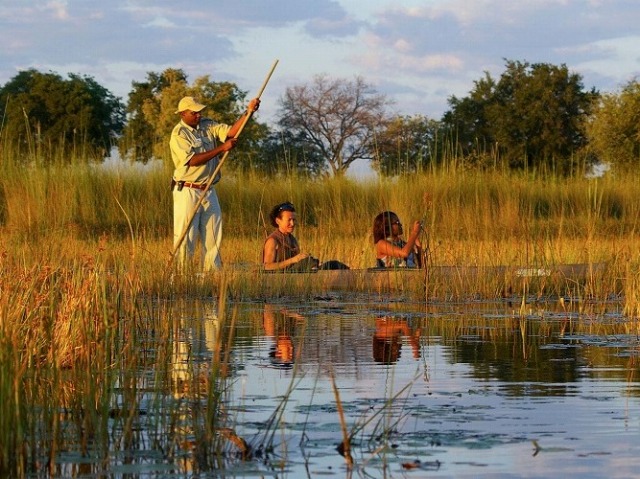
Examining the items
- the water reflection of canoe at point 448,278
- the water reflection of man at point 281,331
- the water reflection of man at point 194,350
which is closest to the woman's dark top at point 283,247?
the water reflection of canoe at point 448,278

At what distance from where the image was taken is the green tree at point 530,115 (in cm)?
5394

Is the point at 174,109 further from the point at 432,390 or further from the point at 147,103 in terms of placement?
the point at 432,390

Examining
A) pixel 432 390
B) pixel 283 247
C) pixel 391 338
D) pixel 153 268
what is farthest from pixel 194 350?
pixel 283 247

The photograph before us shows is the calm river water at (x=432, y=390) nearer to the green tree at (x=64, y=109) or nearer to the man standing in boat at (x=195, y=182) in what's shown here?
the man standing in boat at (x=195, y=182)

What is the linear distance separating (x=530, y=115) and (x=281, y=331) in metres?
47.2

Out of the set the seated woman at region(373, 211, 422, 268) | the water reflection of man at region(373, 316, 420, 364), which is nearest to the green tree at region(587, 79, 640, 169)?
the seated woman at region(373, 211, 422, 268)

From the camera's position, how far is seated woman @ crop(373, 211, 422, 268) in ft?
41.1

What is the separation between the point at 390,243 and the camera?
12758mm

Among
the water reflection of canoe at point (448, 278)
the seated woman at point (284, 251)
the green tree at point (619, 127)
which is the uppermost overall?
the green tree at point (619, 127)

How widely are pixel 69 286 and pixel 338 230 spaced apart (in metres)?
13.2

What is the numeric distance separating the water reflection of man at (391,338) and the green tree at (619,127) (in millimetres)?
32659

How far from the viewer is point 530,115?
181 feet

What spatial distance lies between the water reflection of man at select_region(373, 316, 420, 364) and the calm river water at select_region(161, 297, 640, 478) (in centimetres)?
1

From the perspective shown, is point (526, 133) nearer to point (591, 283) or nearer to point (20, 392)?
point (591, 283)
